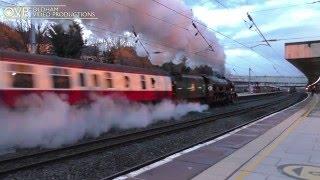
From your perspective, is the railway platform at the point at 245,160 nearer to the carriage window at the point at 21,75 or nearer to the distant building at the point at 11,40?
the carriage window at the point at 21,75

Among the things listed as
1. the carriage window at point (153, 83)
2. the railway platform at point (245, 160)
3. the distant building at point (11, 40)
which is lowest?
the railway platform at point (245, 160)

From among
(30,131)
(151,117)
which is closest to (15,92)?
(30,131)

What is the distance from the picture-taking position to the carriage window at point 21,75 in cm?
1332

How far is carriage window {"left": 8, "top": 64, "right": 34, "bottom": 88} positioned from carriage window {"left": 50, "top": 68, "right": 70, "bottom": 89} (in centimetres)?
115

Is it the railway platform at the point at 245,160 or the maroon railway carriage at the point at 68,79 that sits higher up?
the maroon railway carriage at the point at 68,79

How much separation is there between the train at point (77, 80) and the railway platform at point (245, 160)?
5555mm

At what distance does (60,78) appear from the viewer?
15562 millimetres

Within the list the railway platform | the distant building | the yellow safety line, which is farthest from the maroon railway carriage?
the distant building

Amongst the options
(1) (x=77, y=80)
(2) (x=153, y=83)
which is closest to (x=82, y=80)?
(1) (x=77, y=80)

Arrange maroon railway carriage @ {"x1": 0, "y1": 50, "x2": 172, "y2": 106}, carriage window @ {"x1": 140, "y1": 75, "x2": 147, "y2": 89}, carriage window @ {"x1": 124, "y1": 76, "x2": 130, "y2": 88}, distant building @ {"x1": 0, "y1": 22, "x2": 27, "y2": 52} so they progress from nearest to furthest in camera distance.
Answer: maroon railway carriage @ {"x1": 0, "y1": 50, "x2": 172, "y2": 106}, carriage window @ {"x1": 124, "y1": 76, "x2": 130, "y2": 88}, carriage window @ {"x1": 140, "y1": 75, "x2": 147, "y2": 89}, distant building @ {"x1": 0, "y1": 22, "x2": 27, "y2": 52}

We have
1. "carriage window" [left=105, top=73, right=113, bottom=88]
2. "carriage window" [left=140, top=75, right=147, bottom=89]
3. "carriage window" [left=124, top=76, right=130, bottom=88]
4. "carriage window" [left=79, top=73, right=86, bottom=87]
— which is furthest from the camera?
"carriage window" [left=140, top=75, right=147, bottom=89]

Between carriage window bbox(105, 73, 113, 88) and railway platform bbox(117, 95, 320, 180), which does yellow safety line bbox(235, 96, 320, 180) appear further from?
carriage window bbox(105, 73, 113, 88)

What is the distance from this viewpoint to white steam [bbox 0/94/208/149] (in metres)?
13.0

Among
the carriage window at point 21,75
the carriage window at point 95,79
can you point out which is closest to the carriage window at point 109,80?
the carriage window at point 95,79
